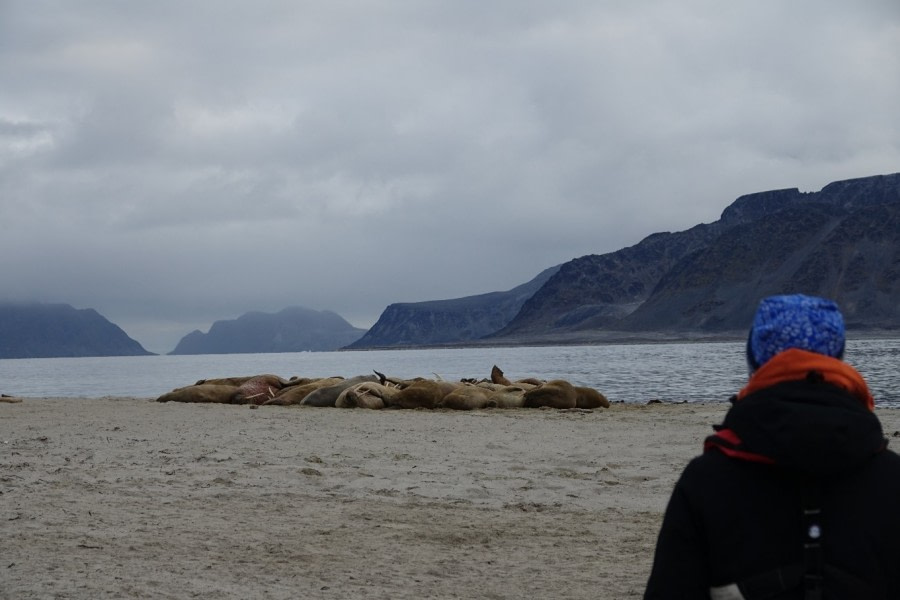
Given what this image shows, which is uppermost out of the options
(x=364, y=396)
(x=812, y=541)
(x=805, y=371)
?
(x=805, y=371)

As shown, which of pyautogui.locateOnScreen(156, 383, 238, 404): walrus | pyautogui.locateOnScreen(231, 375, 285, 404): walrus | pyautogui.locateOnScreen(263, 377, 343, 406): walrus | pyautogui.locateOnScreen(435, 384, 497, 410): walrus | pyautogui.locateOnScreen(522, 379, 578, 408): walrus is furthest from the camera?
pyautogui.locateOnScreen(156, 383, 238, 404): walrus

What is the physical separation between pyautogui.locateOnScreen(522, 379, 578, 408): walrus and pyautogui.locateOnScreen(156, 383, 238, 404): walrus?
6918mm

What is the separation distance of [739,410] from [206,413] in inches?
675

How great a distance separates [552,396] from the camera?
21.0 meters

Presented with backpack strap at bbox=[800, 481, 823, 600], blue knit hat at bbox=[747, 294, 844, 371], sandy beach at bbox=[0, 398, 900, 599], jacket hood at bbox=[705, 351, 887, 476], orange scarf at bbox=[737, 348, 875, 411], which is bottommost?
sandy beach at bbox=[0, 398, 900, 599]

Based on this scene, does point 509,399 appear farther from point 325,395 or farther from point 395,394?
point 325,395

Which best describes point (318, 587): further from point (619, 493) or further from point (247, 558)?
point (619, 493)

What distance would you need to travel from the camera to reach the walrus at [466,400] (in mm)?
20531

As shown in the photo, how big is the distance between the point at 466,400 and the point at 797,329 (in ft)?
59.2

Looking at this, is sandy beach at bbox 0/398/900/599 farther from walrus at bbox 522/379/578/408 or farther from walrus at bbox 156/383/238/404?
walrus at bbox 156/383/238/404

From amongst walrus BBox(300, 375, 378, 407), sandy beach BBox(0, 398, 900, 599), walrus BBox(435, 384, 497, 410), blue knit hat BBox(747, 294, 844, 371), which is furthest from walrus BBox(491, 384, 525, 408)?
blue knit hat BBox(747, 294, 844, 371)

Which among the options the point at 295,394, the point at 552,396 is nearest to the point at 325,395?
the point at 295,394

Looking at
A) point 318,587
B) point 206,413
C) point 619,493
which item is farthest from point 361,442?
point 318,587

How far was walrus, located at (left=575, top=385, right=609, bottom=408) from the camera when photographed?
2156cm
